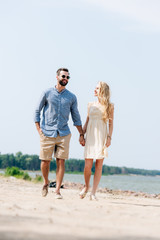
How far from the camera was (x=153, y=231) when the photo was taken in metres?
3.80

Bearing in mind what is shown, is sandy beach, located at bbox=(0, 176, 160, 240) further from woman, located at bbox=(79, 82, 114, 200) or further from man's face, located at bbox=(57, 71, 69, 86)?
man's face, located at bbox=(57, 71, 69, 86)

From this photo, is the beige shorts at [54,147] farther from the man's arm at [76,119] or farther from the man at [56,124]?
the man's arm at [76,119]

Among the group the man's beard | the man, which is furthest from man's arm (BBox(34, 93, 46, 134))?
the man's beard

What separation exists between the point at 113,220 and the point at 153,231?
0.68 m

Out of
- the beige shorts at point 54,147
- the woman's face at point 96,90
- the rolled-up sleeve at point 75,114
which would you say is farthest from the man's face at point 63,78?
the beige shorts at point 54,147

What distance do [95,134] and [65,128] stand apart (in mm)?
558

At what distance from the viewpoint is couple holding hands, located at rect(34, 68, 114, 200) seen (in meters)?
6.97

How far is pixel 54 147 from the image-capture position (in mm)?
7039

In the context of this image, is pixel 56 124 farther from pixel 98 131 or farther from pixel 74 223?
pixel 74 223

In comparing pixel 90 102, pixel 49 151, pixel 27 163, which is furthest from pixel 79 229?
pixel 27 163

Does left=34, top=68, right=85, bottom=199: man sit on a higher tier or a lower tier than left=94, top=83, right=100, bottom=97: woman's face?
lower

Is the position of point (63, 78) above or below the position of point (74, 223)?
above

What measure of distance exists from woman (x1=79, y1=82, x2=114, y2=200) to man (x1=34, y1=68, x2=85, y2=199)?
8.6 inches

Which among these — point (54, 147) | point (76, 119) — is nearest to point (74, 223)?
point (54, 147)
